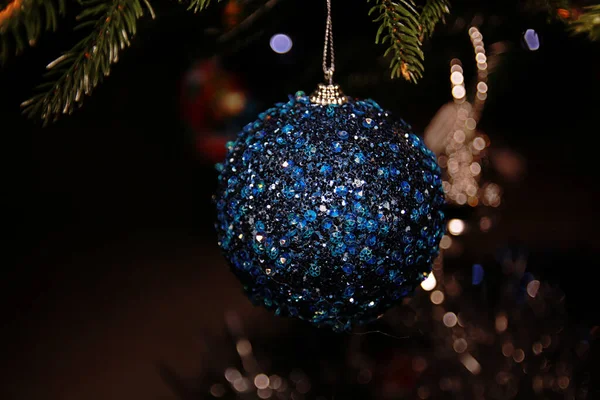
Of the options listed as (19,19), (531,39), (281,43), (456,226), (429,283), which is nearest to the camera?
(19,19)

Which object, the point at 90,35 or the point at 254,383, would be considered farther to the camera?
the point at 254,383

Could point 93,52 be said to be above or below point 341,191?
above

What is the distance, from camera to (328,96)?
20.7 inches

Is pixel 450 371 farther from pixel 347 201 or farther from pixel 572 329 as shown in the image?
pixel 347 201

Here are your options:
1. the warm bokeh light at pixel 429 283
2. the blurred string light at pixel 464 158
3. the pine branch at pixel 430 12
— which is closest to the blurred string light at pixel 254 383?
the warm bokeh light at pixel 429 283

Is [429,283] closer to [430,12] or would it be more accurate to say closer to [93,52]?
[430,12]

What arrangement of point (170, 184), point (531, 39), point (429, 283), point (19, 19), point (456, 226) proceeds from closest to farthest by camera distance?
point (19, 19) < point (531, 39) < point (456, 226) < point (429, 283) < point (170, 184)

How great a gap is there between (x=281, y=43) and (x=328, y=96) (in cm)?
28

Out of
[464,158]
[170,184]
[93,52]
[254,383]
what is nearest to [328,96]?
[93,52]

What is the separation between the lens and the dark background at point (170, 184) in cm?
74

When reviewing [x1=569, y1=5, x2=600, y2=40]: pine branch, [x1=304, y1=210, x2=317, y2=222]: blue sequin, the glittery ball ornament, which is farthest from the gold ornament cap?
→ [x1=569, y1=5, x2=600, y2=40]: pine branch

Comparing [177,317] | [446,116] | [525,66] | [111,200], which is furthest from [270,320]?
[111,200]

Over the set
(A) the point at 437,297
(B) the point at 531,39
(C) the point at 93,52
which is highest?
(C) the point at 93,52

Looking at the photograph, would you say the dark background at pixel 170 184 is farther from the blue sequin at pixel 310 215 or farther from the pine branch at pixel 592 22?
the blue sequin at pixel 310 215
